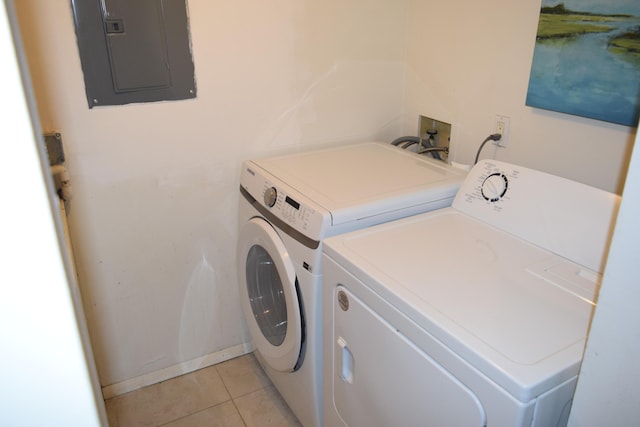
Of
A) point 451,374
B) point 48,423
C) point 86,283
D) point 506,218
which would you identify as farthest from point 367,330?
point 86,283

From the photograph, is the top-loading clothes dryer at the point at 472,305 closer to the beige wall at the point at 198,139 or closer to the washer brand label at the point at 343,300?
the washer brand label at the point at 343,300

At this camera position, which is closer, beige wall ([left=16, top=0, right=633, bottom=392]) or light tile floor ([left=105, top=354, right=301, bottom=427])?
beige wall ([left=16, top=0, right=633, bottom=392])

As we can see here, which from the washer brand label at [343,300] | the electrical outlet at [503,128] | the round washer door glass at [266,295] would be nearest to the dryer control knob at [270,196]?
the round washer door glass at [266,295]

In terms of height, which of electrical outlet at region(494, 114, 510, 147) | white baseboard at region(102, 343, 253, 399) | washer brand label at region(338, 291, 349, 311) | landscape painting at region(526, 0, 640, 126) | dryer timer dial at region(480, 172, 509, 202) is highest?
landscape painting at region(526, 0, 640, 126)

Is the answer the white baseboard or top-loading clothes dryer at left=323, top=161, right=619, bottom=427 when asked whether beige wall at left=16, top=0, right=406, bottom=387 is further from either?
top-loading clothes dryer at left=323, top=161, right=619, bottom=427

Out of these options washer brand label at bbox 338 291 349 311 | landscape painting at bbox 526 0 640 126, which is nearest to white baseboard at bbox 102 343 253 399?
washer brand label at bbox 338 291 349 311

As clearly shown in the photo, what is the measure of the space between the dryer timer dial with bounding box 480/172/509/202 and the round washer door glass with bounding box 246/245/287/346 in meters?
0.77

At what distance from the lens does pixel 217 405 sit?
77.5 inches

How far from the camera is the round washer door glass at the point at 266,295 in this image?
1793 mm

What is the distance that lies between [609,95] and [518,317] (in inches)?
28.3

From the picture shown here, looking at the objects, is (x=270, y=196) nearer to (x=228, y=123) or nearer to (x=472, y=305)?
(x=228, y=123)

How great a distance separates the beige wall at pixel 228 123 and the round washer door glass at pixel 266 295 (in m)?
0.19

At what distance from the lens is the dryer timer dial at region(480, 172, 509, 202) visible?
144 centimetres

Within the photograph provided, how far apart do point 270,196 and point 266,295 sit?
1.55 feet
